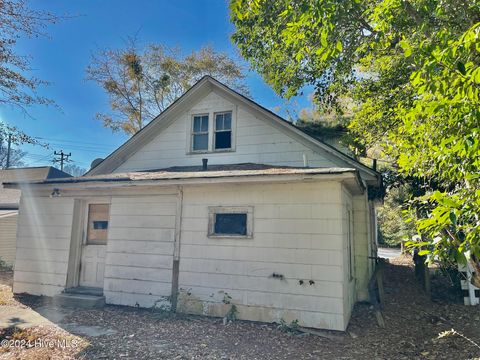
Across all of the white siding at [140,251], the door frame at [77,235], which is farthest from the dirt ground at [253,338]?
the door frame at [77,235]

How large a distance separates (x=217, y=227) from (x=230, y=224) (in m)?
0.30

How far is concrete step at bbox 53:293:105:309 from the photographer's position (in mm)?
7125

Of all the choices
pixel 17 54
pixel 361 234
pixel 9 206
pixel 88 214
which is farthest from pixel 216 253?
pixel 9 206

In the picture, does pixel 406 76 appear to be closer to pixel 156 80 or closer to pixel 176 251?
pixel 176 251

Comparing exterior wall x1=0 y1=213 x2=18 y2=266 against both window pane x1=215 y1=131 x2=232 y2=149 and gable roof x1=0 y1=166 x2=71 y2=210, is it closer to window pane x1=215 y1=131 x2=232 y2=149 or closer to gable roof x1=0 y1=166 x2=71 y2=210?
gable roof x1=0 y1=166 x2=71 y2=210

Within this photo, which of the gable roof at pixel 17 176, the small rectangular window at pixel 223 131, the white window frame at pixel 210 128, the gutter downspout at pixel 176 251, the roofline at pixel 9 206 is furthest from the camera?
the gable roof at pixel 17 176

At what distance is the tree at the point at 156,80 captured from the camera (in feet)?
70.2

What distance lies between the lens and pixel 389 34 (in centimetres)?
636

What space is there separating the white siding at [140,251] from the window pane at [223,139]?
2688 mm

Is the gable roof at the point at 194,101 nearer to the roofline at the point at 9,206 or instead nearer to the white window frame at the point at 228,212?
the white window frame at the point at 228,212

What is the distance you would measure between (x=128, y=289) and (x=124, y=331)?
5.43 ft

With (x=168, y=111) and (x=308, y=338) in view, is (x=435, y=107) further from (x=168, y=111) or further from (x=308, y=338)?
(x=168, y=111)

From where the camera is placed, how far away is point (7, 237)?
589 inches

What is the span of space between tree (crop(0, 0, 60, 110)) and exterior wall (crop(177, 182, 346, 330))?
4.10 m
